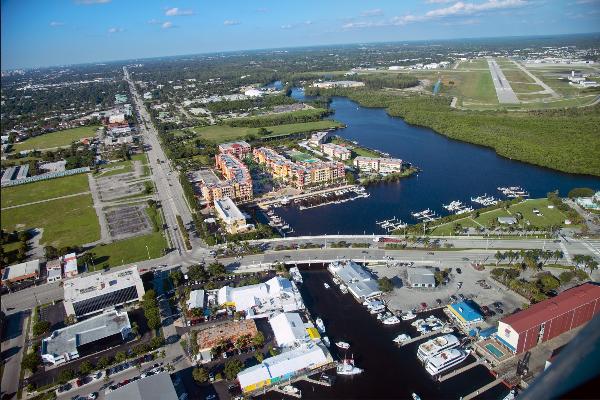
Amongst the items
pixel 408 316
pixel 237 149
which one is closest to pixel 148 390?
pixel 408 316

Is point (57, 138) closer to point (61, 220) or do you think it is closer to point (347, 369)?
point (61, 220)

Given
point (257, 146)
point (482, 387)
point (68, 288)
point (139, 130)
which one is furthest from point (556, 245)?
point (139, 130)

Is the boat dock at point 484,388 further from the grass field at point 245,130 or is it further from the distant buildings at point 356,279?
the grass field at point 245,130

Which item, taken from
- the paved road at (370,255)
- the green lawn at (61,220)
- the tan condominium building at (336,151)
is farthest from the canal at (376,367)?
the tan condominium building at (336,151)

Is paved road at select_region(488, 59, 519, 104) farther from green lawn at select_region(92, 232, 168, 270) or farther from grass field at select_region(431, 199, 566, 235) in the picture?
green lawn at select_region(92, 232, 168, 270)

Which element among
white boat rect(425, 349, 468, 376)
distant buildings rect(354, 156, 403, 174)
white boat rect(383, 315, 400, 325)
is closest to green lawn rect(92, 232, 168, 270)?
white boat rect(383, 315, 400, 325)

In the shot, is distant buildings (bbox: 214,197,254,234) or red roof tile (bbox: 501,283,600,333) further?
distant buildings (bbox: 214,197,254,234)
